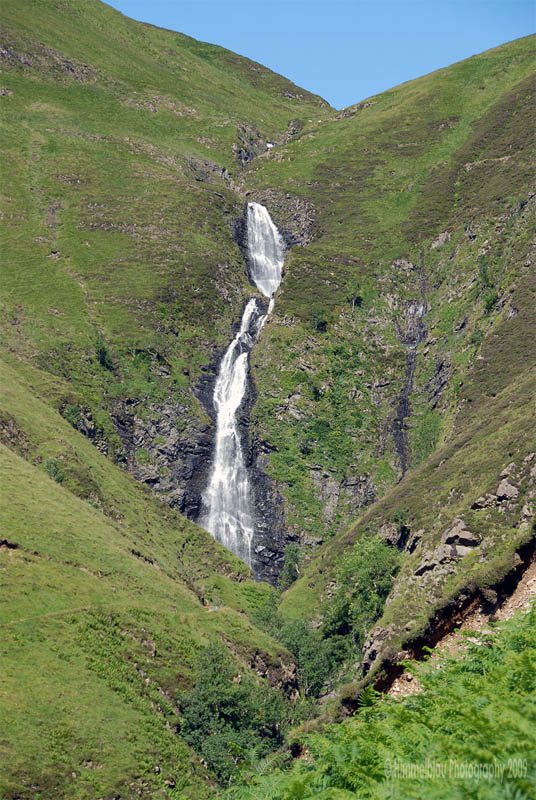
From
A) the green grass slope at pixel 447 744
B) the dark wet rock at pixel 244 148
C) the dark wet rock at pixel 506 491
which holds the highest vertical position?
the dark wet rock at pixel 244 148

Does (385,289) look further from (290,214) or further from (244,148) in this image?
(244,148)

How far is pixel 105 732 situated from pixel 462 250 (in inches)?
4140

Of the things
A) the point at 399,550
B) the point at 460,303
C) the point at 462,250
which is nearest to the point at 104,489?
the point at 399,550

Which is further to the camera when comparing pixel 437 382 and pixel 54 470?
pixel 437 382

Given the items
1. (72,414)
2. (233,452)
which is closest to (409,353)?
(233,452)

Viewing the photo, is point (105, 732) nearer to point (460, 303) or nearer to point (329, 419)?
point (329, 419)

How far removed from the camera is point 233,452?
110 m

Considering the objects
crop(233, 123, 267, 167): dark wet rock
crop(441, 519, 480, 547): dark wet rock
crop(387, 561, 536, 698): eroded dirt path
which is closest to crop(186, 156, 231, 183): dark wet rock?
crop(233, 123, 267, 167): dark wet rock

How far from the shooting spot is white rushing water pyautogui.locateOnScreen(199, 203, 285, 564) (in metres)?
102

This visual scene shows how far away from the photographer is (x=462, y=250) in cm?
13050

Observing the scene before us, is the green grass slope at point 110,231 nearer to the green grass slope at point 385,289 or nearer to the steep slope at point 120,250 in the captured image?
the steep slope at point 120,250

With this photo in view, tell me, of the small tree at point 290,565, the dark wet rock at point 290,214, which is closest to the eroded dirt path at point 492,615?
the small tree at point 290,565

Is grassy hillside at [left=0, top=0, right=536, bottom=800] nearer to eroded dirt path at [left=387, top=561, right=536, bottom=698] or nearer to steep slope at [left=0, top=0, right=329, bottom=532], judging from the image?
steep slope at [left=0, top=0, right=329, bottom=532]

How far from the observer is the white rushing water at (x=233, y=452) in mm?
101875
